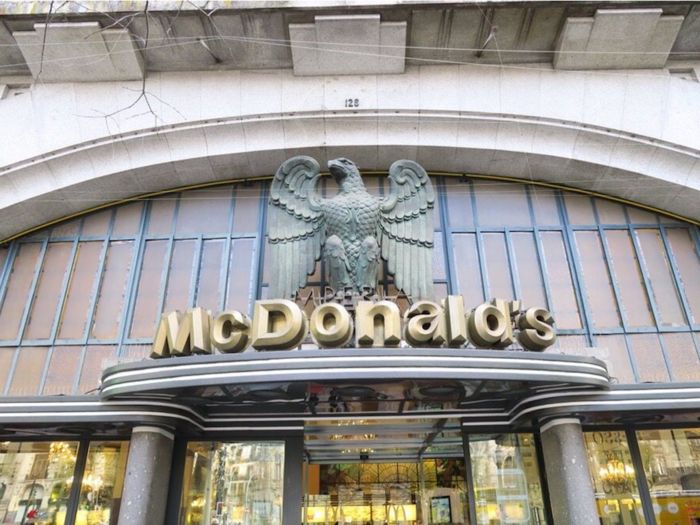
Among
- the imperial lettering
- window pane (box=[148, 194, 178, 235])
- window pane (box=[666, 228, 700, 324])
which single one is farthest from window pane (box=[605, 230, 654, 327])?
window pane (box=[148, 194, 178, 235])

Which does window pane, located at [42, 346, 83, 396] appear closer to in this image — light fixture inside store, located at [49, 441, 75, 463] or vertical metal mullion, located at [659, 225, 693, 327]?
light fixture inside store, located at [49, 441, 75, 463]

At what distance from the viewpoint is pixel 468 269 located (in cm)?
1083

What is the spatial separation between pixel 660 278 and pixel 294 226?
25.2ft

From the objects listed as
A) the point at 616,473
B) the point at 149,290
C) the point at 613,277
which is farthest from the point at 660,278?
the point at 149,290

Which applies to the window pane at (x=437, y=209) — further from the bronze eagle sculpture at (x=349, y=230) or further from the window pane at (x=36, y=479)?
the window pane at (x=36, y=479)

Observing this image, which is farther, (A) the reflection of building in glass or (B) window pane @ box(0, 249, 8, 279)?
(B) window pane @ box(0, 249, 8, 279)

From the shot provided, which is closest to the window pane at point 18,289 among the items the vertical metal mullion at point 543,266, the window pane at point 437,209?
the window pane at point 437,209

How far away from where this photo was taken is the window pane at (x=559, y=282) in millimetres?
10422

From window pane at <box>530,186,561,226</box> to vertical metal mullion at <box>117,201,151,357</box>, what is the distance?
8639 mm

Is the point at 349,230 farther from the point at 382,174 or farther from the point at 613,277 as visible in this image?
the point at 613,277

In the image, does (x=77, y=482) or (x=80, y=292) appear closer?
(x=77, y=482)

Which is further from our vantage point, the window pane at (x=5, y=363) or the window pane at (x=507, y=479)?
the window pane at (x=5, y=363)

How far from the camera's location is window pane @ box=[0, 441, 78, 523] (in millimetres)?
9156

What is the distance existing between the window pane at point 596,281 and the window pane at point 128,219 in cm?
968
